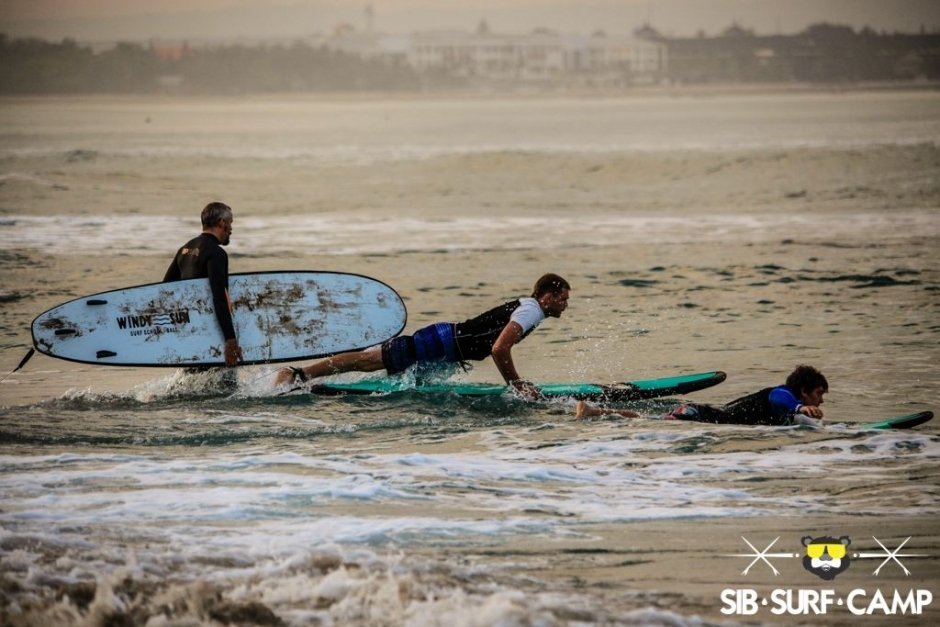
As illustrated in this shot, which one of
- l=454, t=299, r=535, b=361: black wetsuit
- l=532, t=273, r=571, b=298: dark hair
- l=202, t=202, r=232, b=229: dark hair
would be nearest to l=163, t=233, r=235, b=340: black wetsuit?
l=202, t=202, r=232, b=229: dark hair

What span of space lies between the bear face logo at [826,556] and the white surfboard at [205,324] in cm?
445

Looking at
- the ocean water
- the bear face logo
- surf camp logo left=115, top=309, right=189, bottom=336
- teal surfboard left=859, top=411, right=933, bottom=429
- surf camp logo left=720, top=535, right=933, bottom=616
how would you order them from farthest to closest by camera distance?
surf camp logo left=115, top=309, right=189, bottom=336 → teal surfboard left=859, top=411, right=933, bottom=429 → the bear face logo → the ocean water → surf camp logo left=720, top=535, right=933, bottom=616

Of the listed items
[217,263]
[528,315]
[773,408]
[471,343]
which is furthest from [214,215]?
[773,408]

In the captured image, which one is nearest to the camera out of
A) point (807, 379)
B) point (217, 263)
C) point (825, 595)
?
point (825, 595)

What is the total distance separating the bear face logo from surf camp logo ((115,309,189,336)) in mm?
5184

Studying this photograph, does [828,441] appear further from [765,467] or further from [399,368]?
[399,368]

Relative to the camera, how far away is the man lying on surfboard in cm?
890

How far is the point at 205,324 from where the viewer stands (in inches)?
392

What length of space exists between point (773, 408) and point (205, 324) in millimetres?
4247

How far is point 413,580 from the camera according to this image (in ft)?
20.5

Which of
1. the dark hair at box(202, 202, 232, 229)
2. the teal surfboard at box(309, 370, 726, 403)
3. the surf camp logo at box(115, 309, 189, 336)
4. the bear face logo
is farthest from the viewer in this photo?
the surf camp logo at box(115, 309, 189, 336)

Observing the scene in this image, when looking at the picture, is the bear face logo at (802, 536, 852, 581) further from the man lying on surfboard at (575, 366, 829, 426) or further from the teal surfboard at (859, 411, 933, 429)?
the teal surfboard at (859, 411, 933, 429)

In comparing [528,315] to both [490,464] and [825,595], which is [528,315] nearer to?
[490,464]

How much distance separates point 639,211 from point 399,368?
21.7 m
